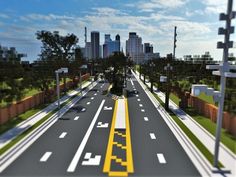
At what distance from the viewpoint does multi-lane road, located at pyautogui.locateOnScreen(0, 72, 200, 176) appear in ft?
37.8

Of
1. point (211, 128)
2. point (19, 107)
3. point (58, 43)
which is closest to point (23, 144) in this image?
point (19, 107)

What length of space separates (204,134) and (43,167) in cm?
1135

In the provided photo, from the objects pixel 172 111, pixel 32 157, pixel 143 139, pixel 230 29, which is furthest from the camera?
pixel 172 111

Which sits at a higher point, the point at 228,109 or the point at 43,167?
the point at 228,109

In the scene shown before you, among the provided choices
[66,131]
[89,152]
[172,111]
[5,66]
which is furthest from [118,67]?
[89,152]

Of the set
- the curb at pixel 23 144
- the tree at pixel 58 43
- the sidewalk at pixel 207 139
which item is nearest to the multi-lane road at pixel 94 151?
the curb at pixel 23 144

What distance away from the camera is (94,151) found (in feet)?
45.8

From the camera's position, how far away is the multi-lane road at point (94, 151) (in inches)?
454

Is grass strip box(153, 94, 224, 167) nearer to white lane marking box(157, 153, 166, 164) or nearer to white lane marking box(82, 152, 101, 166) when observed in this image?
white lane marking box(157, 153, 166, 164)

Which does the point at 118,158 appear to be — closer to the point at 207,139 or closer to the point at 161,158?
the point at 161,158

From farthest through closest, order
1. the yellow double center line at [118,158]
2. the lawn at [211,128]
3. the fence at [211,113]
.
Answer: the fence at [211,113], the lawn at [211,128], the yellow double center line at [118,158]

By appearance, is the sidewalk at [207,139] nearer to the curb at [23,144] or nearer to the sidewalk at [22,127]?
the curb at [23,144]

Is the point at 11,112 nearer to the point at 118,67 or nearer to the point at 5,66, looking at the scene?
the point at 5,66

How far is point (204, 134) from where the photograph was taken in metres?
16.9
